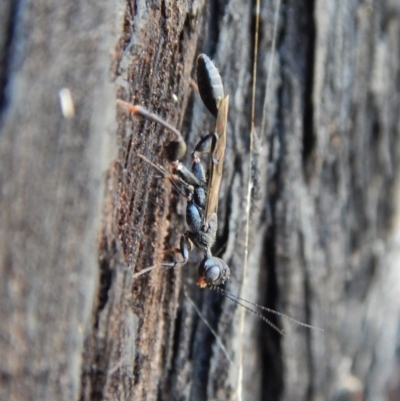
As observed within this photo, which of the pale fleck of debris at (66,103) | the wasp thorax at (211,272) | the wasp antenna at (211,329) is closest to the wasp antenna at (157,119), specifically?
the pale fleck of debris at (66,103)

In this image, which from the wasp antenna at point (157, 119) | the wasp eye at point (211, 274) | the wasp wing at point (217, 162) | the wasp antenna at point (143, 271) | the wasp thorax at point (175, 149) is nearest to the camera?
the wasp antenna at point (157, 119)

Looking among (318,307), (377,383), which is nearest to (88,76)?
(318,307)

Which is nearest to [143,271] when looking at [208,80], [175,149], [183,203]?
[175,149]

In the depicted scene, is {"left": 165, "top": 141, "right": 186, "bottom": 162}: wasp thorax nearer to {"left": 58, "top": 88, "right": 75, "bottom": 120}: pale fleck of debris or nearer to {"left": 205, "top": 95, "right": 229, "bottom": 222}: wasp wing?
{"left": 205, "top": 95, "right": 229, "bottom": 222}: wasp wing

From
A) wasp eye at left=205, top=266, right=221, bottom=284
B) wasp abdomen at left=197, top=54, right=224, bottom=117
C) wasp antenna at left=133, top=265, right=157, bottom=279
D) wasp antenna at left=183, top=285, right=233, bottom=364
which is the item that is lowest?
wasp antenna at left=183, top=285, right=233, bottom=364

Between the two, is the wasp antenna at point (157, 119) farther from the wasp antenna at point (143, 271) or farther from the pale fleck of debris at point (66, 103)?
the wasp antenna at point (143, 271)

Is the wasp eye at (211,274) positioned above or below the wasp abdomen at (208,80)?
below

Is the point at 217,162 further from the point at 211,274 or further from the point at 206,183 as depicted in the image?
the point at 211,274

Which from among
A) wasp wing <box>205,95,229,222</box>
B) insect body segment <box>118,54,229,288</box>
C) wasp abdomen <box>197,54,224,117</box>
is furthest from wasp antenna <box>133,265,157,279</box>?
wasp abdomen <box>197,54,224,117</box>
